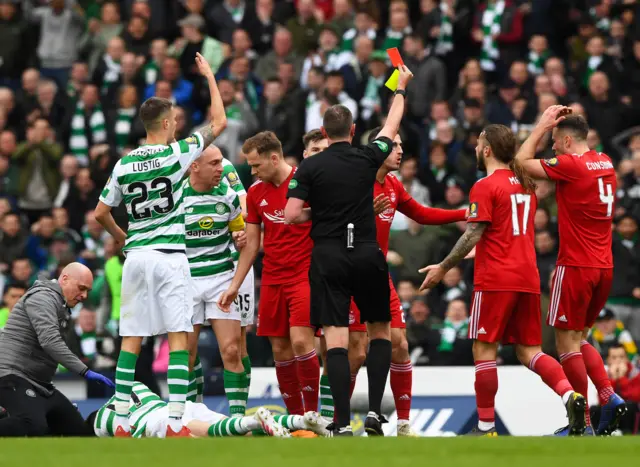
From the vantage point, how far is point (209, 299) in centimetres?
1366

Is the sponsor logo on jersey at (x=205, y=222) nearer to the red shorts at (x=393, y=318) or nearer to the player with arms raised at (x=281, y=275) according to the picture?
the player with arms raised at (x=281, y=275)

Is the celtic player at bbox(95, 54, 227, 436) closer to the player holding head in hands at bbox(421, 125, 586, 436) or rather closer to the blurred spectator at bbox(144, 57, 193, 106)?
the player holding head in hands at bbox(421, 125, 586, 436)

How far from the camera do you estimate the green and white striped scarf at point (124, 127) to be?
22438 millimetres

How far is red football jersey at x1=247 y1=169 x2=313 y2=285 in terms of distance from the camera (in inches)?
523

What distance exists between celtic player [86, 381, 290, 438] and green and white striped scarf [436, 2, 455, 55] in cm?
1111

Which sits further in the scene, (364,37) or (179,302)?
(364,37)

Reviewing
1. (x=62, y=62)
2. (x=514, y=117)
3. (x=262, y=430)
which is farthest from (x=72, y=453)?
(x=62, y=62)

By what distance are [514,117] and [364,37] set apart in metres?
2.85

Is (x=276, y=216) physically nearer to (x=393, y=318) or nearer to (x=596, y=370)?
(x=393, y=318)

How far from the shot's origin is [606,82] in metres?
20.7

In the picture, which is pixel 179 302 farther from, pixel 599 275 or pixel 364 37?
pixel 364 37

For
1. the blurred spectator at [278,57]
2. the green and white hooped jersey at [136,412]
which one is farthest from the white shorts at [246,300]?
the blurred spectator at [278,57]

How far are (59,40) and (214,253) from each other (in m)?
12.1

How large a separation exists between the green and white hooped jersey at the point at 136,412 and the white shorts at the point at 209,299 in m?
1.03
